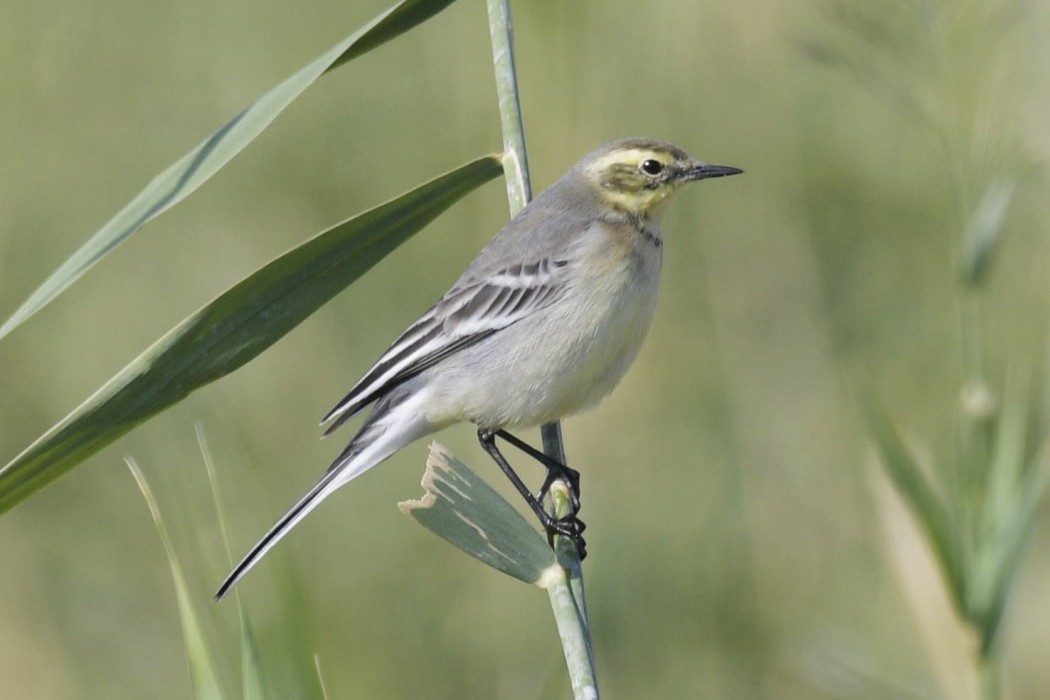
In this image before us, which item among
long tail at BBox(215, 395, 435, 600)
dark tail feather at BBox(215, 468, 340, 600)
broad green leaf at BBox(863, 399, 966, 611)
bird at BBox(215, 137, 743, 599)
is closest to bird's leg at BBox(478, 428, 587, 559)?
bird at BBox(215, 137, 743, 599)

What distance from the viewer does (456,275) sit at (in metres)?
4.72

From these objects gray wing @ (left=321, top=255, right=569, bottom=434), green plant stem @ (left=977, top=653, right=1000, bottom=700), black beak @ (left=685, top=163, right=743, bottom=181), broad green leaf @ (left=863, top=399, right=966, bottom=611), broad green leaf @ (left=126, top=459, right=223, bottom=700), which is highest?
black beak @ (left=685, top=163, right=743, bottom=181)

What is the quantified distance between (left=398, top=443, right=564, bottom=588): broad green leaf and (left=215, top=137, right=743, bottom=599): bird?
4.11ft

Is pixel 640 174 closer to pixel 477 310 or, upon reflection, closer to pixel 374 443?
pixel 477 310

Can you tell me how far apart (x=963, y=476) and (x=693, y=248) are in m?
2.22

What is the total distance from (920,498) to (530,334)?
1261mm

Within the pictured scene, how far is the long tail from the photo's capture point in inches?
115

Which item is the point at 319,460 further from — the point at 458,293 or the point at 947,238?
the point at 947,238

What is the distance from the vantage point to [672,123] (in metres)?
4.75

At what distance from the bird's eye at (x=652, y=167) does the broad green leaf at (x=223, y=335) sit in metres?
1.49

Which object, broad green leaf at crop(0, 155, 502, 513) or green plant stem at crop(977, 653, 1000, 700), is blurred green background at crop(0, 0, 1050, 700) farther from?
broad green leaf at crop(0, 155, 502, 513)

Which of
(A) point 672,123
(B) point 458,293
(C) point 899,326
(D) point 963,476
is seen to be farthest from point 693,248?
(D) point 963,476

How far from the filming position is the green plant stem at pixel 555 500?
6.53 ft

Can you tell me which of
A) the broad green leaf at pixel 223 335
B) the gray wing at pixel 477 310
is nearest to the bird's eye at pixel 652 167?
the gray wing at pixel 477 310
